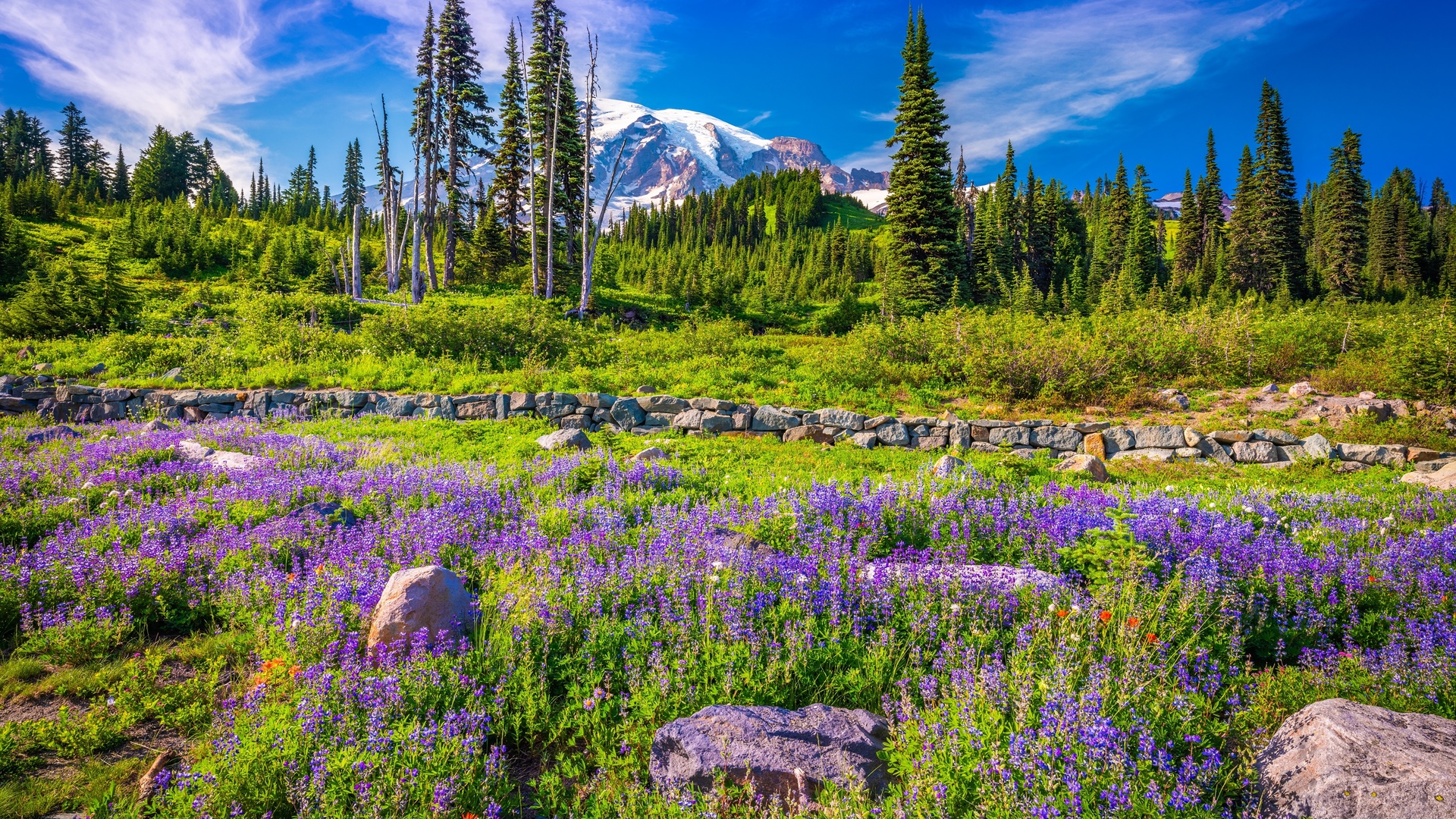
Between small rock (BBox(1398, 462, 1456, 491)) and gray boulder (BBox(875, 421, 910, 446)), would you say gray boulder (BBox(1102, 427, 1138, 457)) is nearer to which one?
small rock (BBox(1398, 462, 1456, 491))

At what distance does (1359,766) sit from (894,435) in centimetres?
931

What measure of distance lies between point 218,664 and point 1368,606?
7.94 m

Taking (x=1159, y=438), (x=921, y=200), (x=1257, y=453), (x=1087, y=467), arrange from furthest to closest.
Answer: (x=921, y=200) → (x=1159, y=438) → (x=1257, y=453) → (x=1087, y=467)

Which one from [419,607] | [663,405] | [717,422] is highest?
[663,405]

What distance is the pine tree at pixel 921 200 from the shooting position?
93.2ft

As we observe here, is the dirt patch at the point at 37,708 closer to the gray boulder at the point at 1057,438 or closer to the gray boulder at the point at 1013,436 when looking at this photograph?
the gray boulder at the point at 1013,436

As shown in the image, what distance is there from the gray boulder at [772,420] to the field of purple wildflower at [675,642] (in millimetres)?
5509

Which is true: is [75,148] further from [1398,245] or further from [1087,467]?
[1398,245]

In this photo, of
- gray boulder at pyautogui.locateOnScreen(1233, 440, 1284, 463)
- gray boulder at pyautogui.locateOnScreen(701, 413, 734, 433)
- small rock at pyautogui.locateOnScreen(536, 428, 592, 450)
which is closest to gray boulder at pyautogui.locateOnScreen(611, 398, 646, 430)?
gray boulder at pyautogui.locateOnScreen(701, 413, 734, 433)

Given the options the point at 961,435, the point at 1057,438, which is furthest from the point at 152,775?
the point at 1057,438

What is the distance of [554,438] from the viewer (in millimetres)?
9727

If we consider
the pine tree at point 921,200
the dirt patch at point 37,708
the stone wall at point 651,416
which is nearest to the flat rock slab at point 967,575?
the dirt patch at point 37,708

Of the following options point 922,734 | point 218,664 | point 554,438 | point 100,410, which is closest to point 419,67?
point 100,410

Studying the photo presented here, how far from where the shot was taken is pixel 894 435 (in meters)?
11.6
